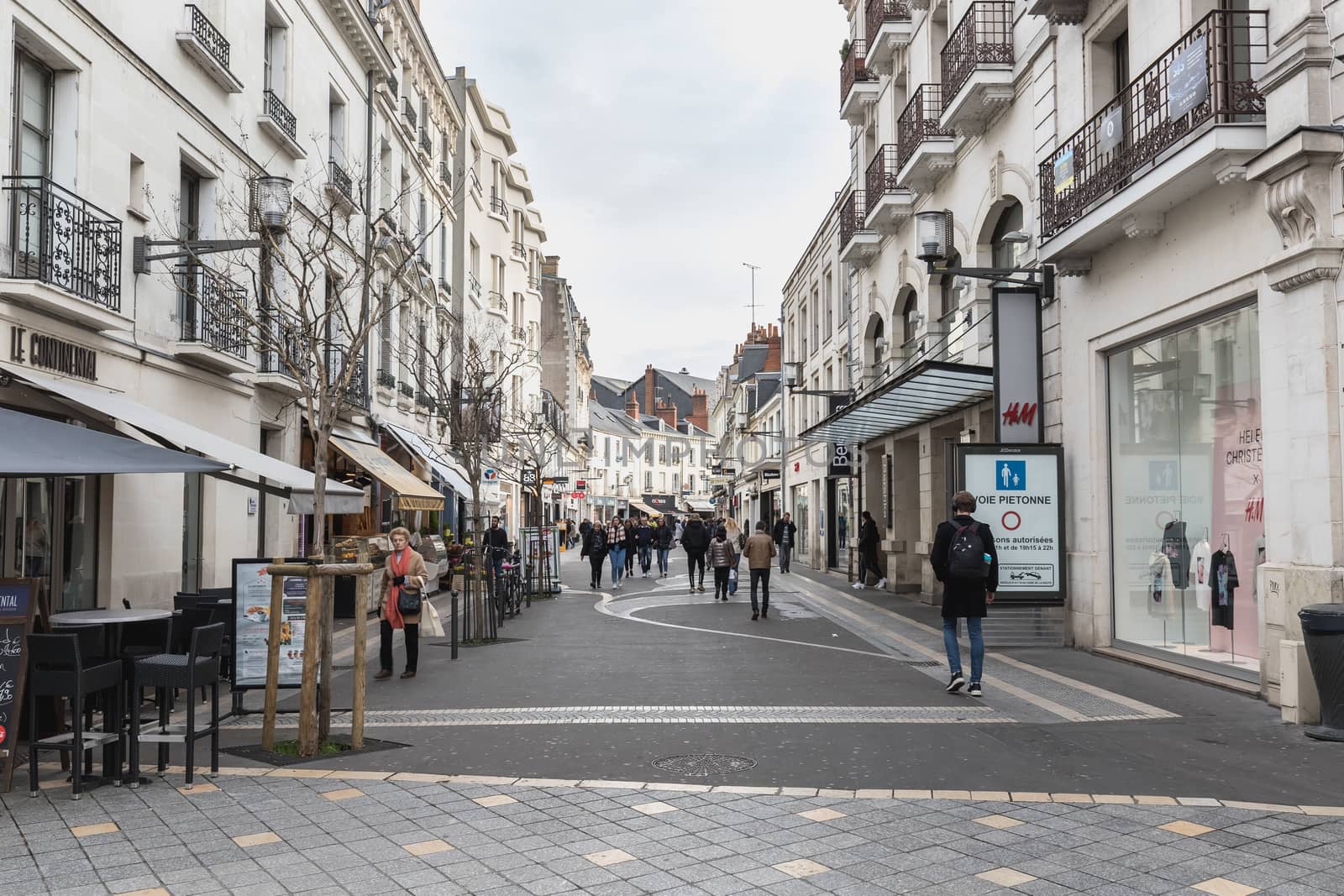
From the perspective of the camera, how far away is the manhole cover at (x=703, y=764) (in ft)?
22.6

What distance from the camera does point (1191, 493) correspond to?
36.1 ft

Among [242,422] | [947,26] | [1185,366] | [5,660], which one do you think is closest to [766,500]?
[947,26]

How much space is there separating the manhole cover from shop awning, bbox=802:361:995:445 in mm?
7795

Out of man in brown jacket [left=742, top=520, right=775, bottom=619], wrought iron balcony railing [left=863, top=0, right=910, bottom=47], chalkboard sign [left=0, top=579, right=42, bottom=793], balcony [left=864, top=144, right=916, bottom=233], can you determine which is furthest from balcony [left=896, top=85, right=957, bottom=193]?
chalkboard sign [left=0, top=579, right=42, bottom=793]

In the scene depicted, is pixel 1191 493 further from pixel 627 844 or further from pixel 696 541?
pixel 696 541

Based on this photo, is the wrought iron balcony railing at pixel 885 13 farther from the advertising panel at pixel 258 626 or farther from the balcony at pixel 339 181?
the advertising panel at pixel 258 626

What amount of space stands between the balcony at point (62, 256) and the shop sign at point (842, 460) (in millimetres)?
18609

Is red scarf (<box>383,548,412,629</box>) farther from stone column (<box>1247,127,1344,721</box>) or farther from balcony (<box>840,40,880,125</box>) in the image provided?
balcony (<box>840,40,880,125</box>)

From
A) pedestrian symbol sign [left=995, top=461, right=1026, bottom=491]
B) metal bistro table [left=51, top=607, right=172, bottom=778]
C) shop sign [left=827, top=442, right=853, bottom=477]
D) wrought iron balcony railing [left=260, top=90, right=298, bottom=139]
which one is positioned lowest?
Answer: metal bistro table [left=51, top=607, right=172, bottom=778]

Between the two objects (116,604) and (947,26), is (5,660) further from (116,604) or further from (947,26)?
(947,26)

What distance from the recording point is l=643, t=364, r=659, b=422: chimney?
337 ft

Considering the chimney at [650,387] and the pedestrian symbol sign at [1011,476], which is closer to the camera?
the pedestrian symbol sign at [1011,476]

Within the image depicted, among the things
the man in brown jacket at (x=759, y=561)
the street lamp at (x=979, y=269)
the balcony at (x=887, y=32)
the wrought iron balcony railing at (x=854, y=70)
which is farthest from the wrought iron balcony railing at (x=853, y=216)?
the man in brown jacket at (x=759, y=561)

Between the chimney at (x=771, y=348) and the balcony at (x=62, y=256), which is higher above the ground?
the chimney at (x=771, y=348)
